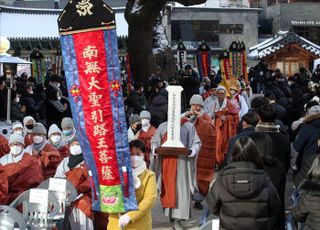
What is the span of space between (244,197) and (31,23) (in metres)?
33.7

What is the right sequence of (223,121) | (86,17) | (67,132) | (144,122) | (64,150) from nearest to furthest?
(86,17) < (64,150) < (67,132) < (144,122) < (223,121)

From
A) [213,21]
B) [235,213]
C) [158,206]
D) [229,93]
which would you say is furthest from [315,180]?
[213,21]

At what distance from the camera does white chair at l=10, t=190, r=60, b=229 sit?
6430 millimetres

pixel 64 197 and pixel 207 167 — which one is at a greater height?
pixel 64 197

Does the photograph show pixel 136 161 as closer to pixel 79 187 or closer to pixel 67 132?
pixel 79 187

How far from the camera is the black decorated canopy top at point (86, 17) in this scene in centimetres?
540

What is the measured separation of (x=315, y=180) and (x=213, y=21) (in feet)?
121

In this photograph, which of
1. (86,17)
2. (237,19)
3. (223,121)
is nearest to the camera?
(86,17)

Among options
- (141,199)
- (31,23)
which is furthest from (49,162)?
(31,23)

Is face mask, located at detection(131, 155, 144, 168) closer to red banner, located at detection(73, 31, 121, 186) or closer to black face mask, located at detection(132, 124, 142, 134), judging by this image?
red banner, located at detection(73, 31, 121, 186)

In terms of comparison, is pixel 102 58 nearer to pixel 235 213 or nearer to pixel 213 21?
pixel 235 213

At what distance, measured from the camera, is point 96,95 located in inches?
215

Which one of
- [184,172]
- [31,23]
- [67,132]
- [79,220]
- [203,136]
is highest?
[31,23]

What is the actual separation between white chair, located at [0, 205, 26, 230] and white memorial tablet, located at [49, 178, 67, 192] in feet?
1.93
